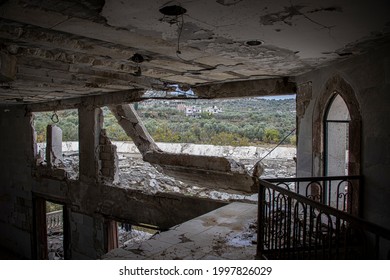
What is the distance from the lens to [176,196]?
284 inches

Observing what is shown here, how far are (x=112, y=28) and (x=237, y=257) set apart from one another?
312 cm

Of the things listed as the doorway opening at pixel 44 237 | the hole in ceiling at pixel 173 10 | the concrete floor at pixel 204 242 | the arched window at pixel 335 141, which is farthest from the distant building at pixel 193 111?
the hole in ceiling at pixel 173 10

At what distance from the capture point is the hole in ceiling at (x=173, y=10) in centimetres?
256

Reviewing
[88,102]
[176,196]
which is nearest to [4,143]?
[88,102]

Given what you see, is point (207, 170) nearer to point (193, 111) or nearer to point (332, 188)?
point (332, 188)

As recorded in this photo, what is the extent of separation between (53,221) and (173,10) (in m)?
14.8

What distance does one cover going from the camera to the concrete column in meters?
8.72

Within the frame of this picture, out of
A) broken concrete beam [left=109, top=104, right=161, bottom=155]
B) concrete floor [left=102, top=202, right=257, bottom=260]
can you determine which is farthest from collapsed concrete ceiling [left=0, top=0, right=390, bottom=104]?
broken concrete beam [left=109, top=104, right=161, bottom=155]

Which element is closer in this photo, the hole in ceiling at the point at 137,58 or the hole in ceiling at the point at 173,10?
the hole in ceiling at the point at 173,10

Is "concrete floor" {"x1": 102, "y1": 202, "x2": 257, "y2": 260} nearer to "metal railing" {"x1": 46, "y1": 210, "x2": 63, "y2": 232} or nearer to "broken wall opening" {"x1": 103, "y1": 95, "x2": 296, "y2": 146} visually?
"broken wall opening" {"x1": 103, "y1": 95, "x2": 296, "y2": 146}

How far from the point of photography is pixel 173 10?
2629 mm

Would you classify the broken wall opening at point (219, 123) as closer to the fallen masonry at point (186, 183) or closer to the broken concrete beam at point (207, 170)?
the fallen masonry at point (186, 183)

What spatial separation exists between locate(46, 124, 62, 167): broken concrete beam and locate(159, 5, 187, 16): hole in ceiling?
28.4 ft

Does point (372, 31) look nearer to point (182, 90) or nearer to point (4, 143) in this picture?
point (182, 90)
